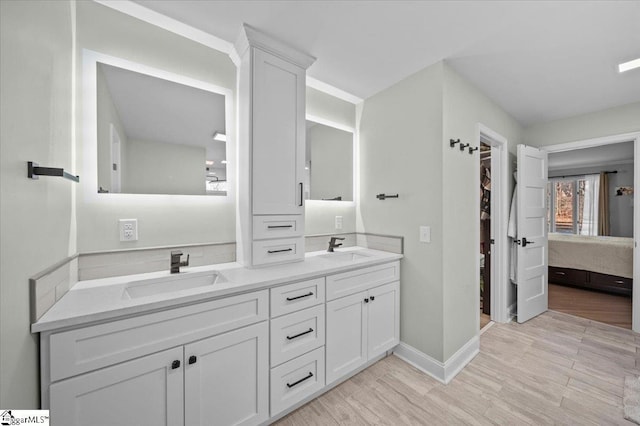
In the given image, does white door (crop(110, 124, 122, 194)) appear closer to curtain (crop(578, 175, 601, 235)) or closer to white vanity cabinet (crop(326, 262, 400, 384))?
white vanity cabinet (crop(326, 262, 400, 384))

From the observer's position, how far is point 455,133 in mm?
2113

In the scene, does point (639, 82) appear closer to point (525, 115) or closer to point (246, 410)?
point (525, 115)

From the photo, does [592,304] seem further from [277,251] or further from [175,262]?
[175,262]

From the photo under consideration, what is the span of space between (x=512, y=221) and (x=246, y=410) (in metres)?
3.24

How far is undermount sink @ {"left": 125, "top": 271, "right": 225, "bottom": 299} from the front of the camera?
140cm

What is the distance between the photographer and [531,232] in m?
3.01

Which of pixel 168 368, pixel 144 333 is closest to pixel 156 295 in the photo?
pixel 144 333

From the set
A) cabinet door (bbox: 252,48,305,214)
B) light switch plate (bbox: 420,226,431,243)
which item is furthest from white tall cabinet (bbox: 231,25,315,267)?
light switch plate (bbox: 420,226,431,243)

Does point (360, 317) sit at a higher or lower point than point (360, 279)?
lower

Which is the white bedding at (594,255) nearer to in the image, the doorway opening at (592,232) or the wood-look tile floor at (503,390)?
the doorway opening at (592,232)

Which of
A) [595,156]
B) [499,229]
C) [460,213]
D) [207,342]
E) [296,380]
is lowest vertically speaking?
[296,380]

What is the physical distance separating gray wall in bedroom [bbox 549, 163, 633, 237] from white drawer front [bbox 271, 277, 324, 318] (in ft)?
26.4

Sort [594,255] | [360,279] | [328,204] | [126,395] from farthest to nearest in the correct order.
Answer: [594,255]
[328,204]
[360,279]
[126,395]

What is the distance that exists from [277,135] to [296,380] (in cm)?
163
